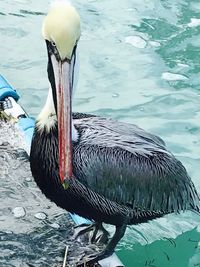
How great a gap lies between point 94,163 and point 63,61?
1.44 feet

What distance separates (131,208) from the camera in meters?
3.28

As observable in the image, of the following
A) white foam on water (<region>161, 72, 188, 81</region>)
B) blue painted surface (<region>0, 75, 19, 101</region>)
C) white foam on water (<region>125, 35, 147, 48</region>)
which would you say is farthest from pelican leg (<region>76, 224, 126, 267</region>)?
white foam on water (<region>125, 35, 147, 48</region>)

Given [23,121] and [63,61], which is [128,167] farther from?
[23,121]

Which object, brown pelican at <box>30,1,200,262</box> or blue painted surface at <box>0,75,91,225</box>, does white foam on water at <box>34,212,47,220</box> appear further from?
blue painted surface at <box>0,75,91,225</box>

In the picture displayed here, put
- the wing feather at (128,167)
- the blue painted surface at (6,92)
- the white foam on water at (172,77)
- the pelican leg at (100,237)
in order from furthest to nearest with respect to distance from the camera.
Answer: the white foam on water at (172,77)
the blue painted surface at (6,92)
the pelican leg at (100,237)
the wing feather at (128,167)

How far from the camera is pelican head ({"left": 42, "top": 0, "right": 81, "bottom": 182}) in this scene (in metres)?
2.96

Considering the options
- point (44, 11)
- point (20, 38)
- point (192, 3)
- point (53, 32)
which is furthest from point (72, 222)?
point (192, 3)

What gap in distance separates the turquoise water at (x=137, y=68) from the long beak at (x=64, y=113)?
1177 millimetres

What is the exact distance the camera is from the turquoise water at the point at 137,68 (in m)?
5.00

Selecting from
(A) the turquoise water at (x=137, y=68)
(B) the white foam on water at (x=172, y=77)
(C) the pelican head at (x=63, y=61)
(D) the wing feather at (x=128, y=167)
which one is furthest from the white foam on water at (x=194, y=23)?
(C) the pelican head at (x=63, y=61)

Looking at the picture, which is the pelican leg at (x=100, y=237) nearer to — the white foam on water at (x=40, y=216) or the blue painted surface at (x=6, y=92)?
the white foam on water at (x=40, y=216)

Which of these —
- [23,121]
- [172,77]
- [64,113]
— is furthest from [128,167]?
[172,77]

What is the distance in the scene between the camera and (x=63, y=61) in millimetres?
2992

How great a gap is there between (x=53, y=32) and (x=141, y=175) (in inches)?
27.5
